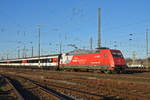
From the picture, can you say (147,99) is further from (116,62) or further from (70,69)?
(70,69)

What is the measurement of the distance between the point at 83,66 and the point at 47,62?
1505 centimetres

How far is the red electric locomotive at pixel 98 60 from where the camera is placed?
26.8 meters

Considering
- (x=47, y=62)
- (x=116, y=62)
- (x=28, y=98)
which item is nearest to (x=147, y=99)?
(x=28, y=98)

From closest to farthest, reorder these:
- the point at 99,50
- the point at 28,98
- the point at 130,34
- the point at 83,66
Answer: the point at 28,98 → the point at 99,50 → the point at 83,66 → the point at 130,34

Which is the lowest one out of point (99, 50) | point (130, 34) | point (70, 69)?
point (70, 69)

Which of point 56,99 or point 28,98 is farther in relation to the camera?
point 28,98

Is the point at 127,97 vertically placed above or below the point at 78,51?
below

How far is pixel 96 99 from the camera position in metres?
9.05

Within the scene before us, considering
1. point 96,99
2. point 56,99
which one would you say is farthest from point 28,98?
point 96,99

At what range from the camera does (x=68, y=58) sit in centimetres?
3675

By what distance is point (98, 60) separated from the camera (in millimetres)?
28906

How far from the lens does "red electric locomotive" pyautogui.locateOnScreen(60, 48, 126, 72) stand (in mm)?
26812

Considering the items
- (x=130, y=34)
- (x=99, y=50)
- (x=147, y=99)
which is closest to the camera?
(x=147, y=99)

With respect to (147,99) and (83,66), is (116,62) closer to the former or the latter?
(83,66)
